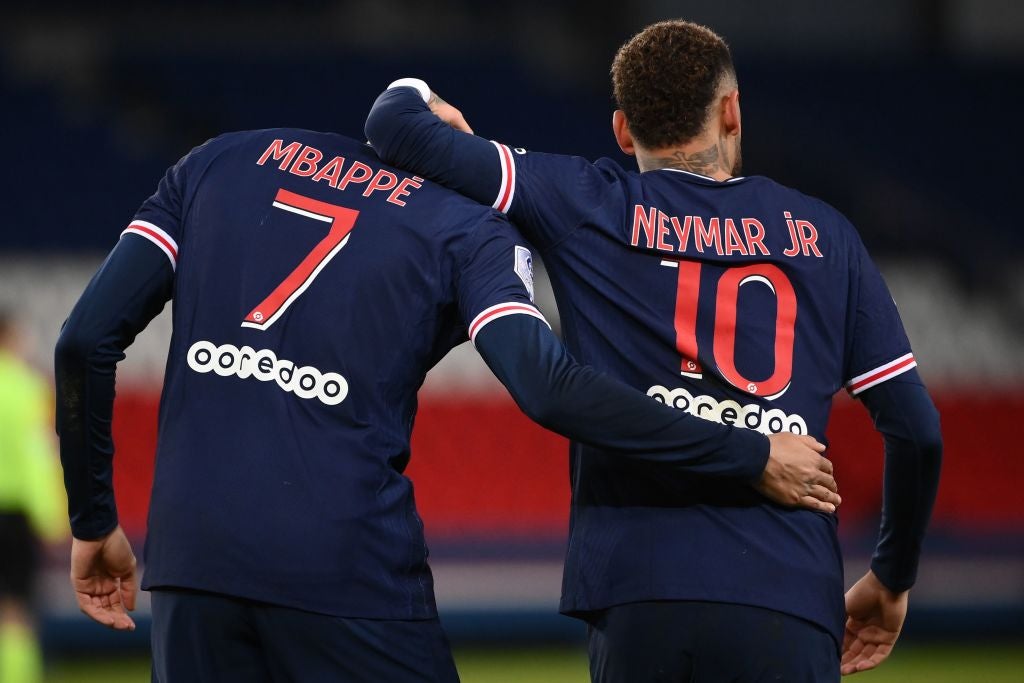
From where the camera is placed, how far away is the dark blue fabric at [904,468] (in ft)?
8.95

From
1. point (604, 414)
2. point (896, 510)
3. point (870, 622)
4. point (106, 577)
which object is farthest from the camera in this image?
point (870, 622)

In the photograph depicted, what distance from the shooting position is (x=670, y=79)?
2.70 meters

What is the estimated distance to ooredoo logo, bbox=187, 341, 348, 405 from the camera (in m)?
2.45

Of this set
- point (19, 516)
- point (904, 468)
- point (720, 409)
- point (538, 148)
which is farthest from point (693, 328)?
point (538, 148)

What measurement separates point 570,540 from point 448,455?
23.1 ft

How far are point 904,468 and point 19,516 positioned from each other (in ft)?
15.3

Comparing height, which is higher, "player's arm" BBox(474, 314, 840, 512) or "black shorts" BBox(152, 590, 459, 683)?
"player's arm" BBox(474, 314, 840, 512)

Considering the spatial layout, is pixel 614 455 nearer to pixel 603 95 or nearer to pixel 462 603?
pixel 462 603

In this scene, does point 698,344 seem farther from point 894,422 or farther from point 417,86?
point 417,86

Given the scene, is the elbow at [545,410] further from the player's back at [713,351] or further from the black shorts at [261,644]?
the black shorts at [261,644]

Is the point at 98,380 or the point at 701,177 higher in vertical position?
the point at 701,177

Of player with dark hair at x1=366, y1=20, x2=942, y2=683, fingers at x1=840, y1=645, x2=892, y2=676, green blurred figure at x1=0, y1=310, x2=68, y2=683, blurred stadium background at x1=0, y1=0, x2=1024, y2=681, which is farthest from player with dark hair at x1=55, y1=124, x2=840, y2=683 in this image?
blurred stadium background at x1=0, y1=0, x2=1024, y2=681

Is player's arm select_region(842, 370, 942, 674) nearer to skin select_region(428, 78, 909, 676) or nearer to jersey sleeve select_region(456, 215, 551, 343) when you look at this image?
skin select_region(428, 78, 909, 676)

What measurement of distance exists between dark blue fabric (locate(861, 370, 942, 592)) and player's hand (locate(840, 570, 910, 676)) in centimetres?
3
